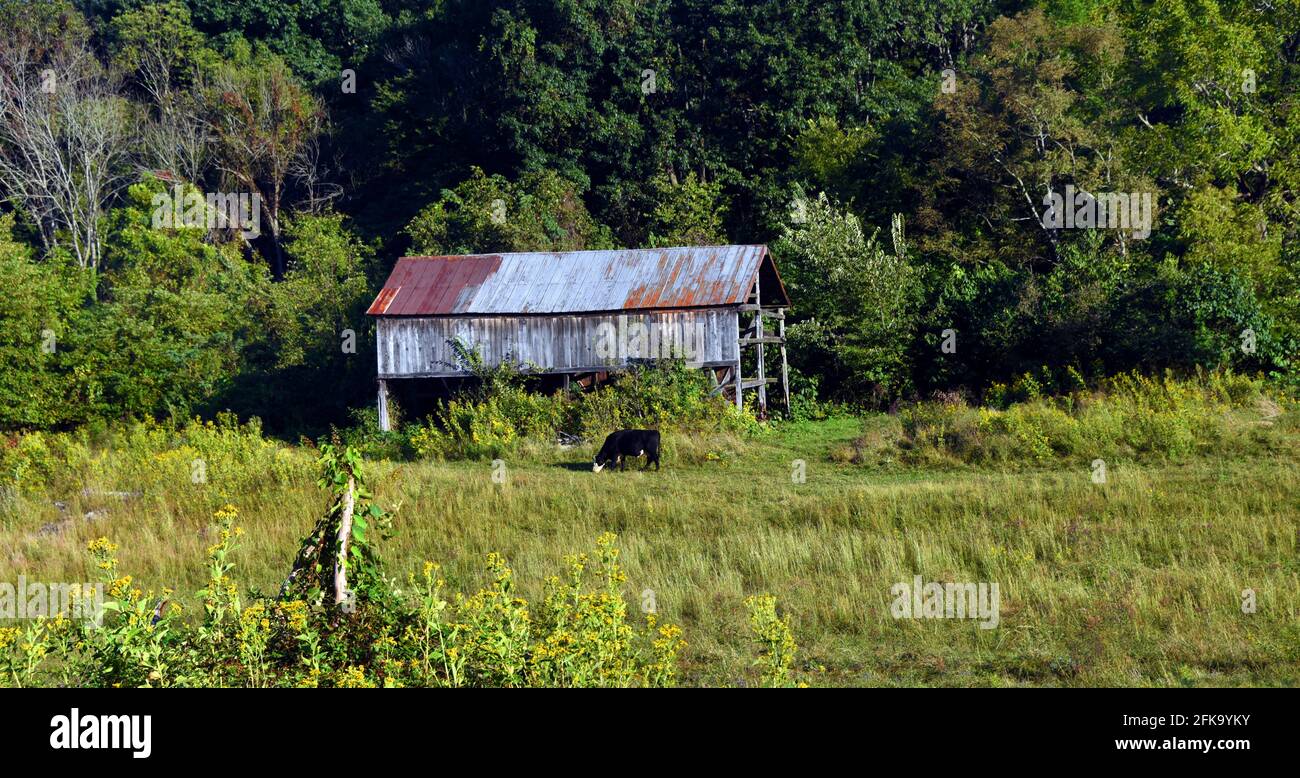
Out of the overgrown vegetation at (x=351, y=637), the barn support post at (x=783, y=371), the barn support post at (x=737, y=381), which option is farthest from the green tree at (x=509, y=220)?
the overgrown vegetation at (x=351, y=637)

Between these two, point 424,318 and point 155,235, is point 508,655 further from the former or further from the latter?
point 155,235

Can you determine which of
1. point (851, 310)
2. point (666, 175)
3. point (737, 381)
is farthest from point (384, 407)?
point (666, 175)

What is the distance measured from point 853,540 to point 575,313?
15.6 metres

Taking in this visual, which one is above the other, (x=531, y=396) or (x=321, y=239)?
(x=321, y=239)

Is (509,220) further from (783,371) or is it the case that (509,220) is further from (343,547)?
(343,547)

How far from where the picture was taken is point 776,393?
34469 millimetres

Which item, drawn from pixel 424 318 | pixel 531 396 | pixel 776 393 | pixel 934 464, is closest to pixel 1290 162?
pixel 776 393

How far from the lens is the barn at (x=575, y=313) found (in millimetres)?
30734

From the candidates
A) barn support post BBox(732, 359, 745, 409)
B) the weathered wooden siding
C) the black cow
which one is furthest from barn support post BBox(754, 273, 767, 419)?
the black cow

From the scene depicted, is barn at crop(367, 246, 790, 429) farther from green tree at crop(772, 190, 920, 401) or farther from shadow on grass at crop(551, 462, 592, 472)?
shadow on grass at crop(551, 462, 592, 472)

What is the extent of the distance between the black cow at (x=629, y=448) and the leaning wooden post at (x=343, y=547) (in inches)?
571

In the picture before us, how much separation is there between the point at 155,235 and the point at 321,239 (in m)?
6.92

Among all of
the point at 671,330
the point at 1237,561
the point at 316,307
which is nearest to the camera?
the point at 1237,561
